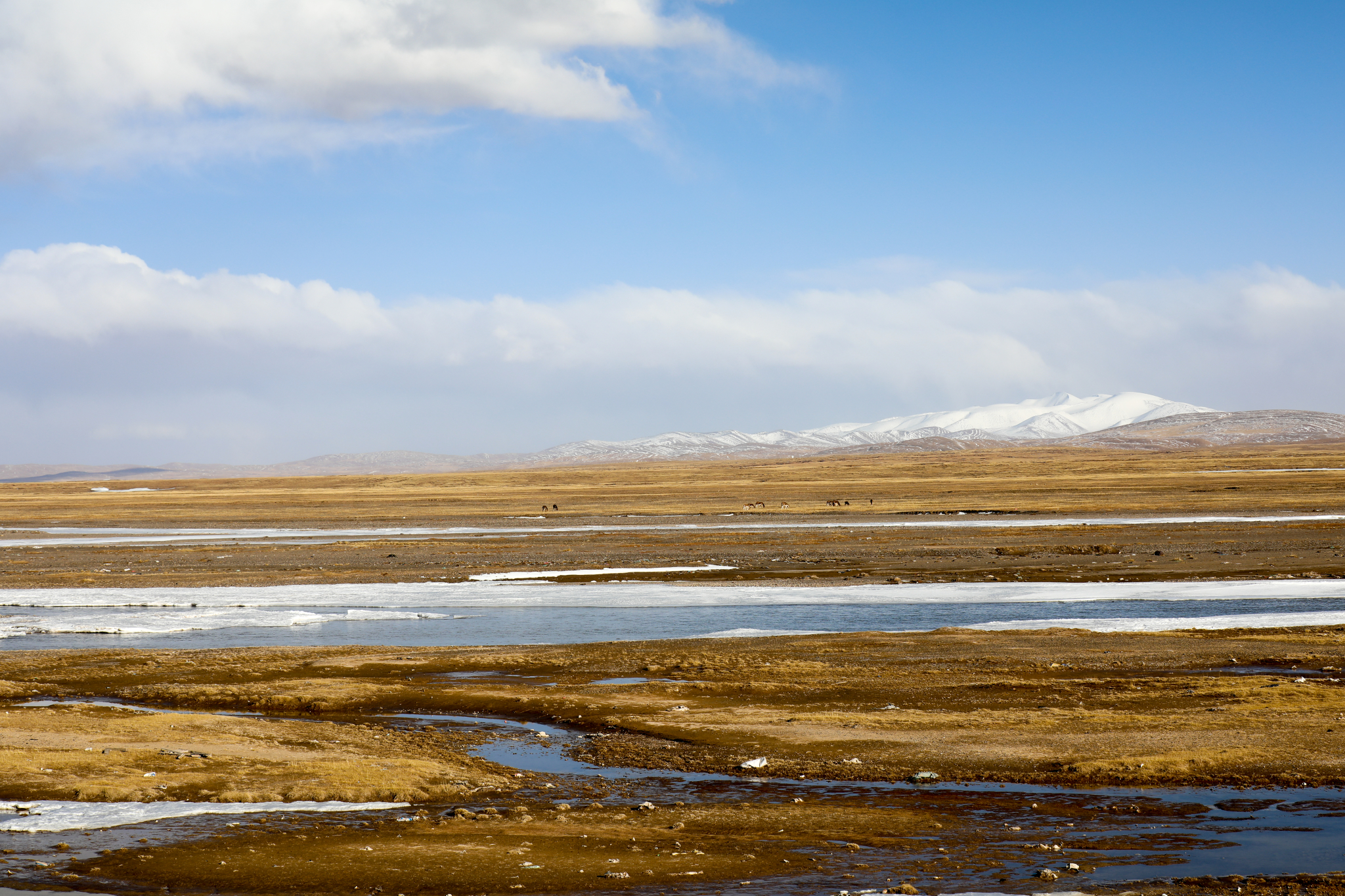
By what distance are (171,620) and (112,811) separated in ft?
64.9

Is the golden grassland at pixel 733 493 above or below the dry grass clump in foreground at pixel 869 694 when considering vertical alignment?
above

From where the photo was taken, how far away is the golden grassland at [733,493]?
76062mm

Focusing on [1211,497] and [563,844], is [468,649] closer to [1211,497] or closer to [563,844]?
[563,844]

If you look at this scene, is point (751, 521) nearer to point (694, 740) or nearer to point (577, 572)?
point (577, 572)

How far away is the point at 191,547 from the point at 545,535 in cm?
1729

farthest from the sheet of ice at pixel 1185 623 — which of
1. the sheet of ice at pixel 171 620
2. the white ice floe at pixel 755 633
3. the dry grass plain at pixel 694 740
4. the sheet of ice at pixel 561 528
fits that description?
the sheet of ice at pixel 561 528

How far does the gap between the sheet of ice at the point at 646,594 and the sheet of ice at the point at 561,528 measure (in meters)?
20.6

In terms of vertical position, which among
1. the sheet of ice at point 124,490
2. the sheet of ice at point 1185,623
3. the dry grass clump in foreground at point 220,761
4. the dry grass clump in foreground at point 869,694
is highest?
the sheet of ice at point 124,490

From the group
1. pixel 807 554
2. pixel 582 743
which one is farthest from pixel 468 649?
pixel 807 554

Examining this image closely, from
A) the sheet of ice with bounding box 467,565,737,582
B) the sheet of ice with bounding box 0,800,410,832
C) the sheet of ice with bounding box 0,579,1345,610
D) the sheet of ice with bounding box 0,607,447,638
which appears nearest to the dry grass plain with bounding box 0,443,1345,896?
the sheet of ice with bounding box 0,800,410,832

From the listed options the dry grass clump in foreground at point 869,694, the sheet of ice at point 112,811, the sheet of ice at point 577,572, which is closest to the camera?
the sheet of ice at point 112,811

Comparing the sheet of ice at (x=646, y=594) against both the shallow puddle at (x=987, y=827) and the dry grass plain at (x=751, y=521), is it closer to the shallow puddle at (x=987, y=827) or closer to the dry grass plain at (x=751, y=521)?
the dry grass plain at (x=751, y=521)

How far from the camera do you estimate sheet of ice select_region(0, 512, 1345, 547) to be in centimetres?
5847

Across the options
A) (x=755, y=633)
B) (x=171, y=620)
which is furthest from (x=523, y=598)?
(x=755, y=633)
